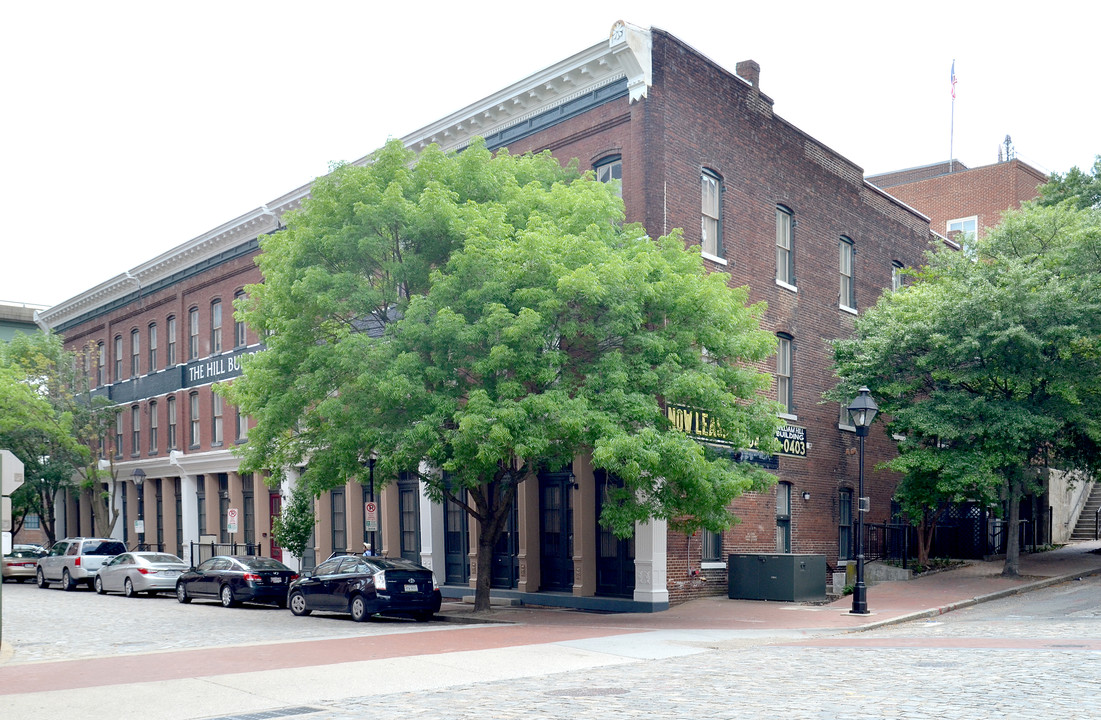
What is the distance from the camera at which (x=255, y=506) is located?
3647 cm

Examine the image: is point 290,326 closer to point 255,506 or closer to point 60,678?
point 60,678

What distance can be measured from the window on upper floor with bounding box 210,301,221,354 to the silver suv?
797cm

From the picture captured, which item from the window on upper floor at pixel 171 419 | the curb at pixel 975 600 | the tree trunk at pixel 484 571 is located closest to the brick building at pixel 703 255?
the tree trunk at pixel 484 571

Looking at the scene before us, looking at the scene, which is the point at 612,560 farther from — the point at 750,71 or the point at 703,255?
the point at 750,71

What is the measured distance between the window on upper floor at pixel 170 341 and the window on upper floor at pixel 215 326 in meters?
3.41

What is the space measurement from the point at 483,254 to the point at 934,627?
10318 millimetres

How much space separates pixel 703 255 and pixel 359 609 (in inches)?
433

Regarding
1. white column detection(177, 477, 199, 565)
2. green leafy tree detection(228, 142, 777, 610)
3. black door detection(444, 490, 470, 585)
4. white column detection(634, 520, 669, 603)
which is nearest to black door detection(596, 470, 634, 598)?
white column detection(634, 520, 669, 603)

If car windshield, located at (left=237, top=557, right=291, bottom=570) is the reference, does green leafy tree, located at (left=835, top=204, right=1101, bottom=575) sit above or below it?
above

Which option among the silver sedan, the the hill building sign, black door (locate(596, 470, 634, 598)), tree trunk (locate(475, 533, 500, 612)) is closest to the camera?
the the hill building sign

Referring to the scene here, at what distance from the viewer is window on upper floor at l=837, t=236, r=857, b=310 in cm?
3100

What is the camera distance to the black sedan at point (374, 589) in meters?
20.6

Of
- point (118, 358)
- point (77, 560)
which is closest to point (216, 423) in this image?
point (77, 560)

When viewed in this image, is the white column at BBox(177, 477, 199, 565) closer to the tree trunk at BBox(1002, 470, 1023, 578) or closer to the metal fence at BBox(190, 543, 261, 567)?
the metal fence at BBox(190, 543, 261, 567)
